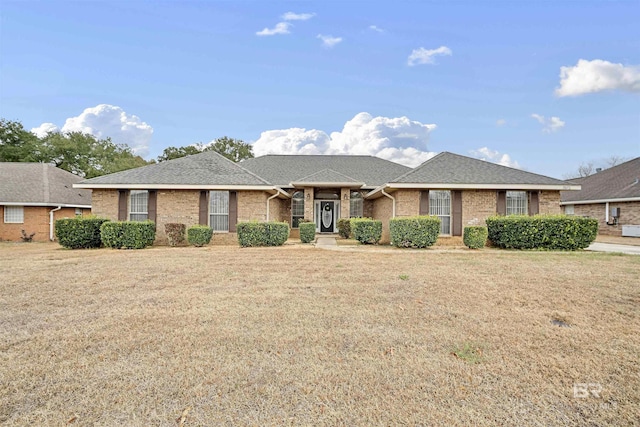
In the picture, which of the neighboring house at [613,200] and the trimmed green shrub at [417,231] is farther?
the neighboring house at [613,200]

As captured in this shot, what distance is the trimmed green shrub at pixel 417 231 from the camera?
1227 centimetres

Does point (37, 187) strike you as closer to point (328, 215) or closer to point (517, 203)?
point (328, 215)

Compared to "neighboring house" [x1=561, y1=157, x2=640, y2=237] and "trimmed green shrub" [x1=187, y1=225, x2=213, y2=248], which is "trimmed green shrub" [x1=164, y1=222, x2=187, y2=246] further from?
"neighboring house" [x1=561, y1=157, x2=640, y2=237]

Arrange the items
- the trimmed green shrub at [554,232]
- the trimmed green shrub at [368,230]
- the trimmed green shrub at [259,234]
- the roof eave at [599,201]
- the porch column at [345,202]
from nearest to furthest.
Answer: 1. the trimmed green shrub at [554,232]
2. the trimmed green shrub at [259,234]
3. the trimmed green shrub at [368,230]
4. the porch column at [345,202]
5. the roof eave at [599,201]

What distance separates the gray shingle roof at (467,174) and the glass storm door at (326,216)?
6031 millimetres

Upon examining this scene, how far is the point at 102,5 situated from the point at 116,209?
806cm

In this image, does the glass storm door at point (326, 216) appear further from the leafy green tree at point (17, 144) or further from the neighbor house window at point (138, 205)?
the leafy green tree at point (17, 144)

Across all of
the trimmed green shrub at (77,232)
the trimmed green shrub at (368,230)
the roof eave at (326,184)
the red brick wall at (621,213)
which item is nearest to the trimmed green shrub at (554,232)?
the trimmed green shrub at (368,230)

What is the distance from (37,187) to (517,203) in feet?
85.2

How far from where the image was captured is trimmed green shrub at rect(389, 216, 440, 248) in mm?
12273

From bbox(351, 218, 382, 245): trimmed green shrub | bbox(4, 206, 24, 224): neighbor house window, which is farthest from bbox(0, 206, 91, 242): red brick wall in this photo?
bbox(351, 218, 382, 245): trimmed green shrub

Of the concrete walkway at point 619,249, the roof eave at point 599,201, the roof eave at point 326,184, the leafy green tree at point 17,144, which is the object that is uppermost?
the leafy green tree at point 17,144

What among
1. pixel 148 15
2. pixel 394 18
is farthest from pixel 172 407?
pixel 148 15

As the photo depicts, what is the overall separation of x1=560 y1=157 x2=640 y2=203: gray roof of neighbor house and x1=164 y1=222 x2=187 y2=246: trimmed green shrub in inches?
951
